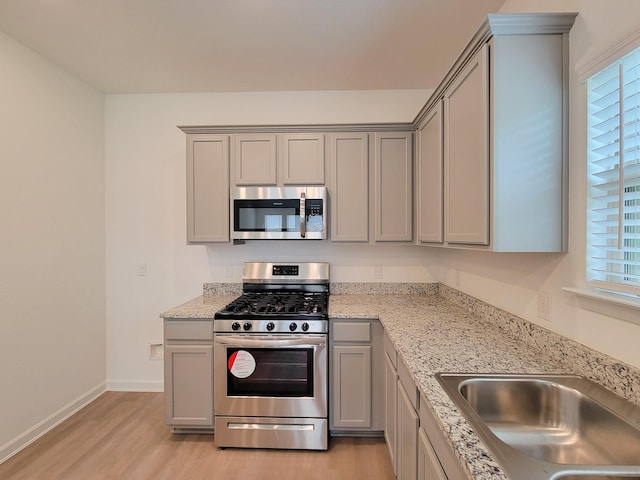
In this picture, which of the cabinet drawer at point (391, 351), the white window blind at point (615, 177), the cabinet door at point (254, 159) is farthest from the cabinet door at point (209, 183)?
the white window blind at point (615, 177)

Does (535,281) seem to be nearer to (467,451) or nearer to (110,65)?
(467,451)

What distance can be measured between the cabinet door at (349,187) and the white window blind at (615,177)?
1.51m

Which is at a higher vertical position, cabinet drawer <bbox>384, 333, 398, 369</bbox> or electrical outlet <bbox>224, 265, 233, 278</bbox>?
electrical outlet <bbox>224, 265, 233, 278</bbox>

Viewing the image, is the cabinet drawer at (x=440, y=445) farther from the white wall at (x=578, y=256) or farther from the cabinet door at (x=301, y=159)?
the cabinet door at (x=301, y=159)

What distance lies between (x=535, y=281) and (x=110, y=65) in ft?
10.9

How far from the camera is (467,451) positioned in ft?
2.69

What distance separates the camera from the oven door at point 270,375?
2.14 meters

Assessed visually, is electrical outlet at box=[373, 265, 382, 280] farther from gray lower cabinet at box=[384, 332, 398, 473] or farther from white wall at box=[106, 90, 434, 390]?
white wall at box=[106, 90, 434, 390]

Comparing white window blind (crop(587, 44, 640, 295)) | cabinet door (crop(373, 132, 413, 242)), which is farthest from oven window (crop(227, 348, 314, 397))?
white window blind (crop(587, 44, 640, 295))

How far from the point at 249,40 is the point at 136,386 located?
3146 millimetres

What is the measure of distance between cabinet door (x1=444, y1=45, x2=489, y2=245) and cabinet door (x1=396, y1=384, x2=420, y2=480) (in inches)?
32.8

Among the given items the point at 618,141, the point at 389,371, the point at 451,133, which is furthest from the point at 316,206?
the point at 618,141

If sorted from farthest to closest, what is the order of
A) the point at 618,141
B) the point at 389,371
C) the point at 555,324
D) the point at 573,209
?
the point at 389,371 < the point at 555,324 < the point at 573,209 < the point at 618,141

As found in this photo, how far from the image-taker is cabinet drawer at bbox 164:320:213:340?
2215 mm
